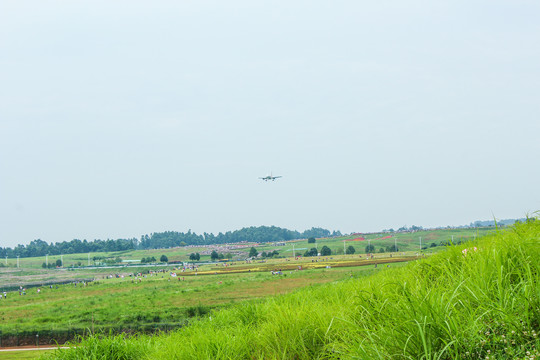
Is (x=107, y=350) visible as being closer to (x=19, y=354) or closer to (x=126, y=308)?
(x=19, y=354)

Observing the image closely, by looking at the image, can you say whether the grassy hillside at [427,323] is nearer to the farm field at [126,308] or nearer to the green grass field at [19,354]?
the green grass field at [19,354]

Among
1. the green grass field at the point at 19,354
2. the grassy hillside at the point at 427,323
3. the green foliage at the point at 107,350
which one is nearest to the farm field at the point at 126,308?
the green grass field at the point at 19,354

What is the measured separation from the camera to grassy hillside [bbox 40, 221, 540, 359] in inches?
189

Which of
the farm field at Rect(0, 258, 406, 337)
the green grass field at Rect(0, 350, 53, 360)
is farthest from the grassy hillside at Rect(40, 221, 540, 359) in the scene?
the farm field at Rect(0, 258, 406, 337)

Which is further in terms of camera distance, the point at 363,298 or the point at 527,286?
the point at 363,298

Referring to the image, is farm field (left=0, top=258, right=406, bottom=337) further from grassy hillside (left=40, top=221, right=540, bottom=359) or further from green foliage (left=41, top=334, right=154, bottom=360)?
grassy hillside (left=40, top=221, right=540, bottom=359)

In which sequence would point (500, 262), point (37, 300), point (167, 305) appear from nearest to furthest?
point (500, 262) < point (167, 305) < point (37, 300)

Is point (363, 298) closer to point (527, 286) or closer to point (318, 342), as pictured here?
point (318, 342)

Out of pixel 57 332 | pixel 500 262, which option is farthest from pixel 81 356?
pixel 57 332

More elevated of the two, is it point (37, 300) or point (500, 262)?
point (500, 262)

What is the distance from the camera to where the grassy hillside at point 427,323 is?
15.7ft

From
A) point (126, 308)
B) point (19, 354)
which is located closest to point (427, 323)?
point (19, 354)

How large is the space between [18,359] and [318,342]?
24.2 meters

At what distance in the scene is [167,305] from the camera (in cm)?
5103
